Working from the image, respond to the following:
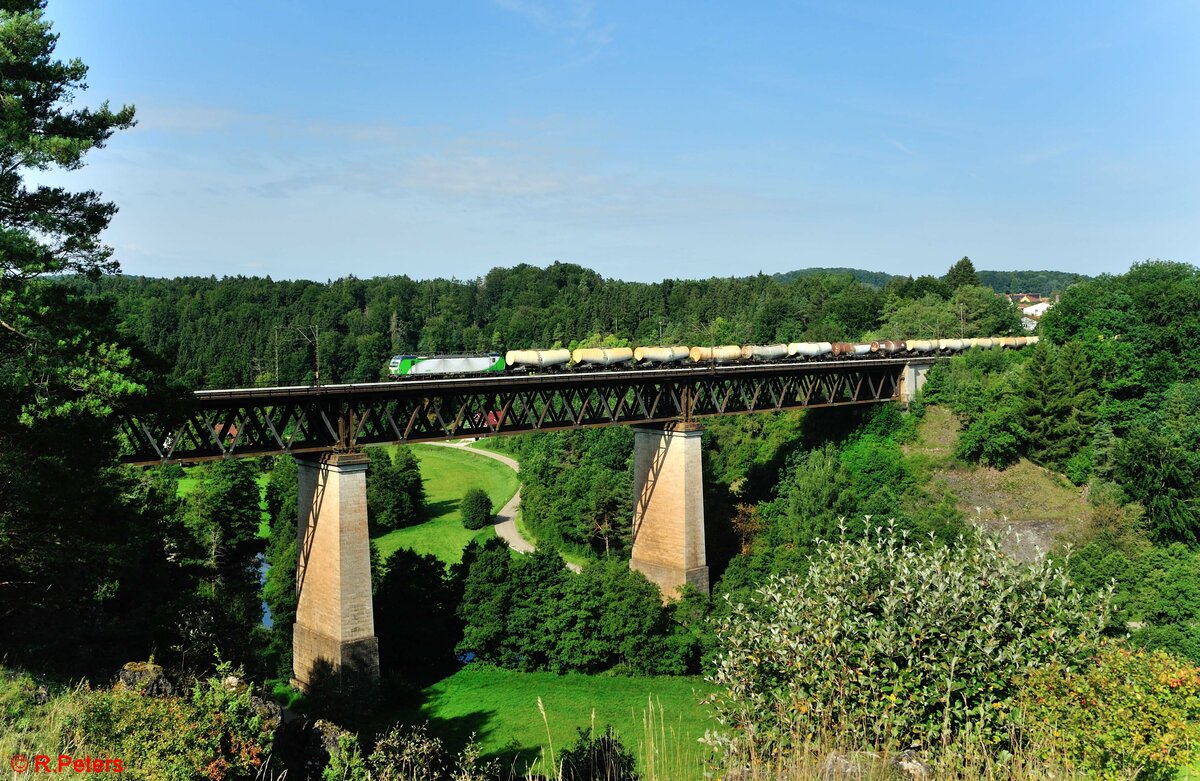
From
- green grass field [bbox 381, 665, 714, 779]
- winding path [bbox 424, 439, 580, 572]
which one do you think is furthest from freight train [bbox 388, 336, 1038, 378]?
winding path [bbox 424, 439, 580, 572]

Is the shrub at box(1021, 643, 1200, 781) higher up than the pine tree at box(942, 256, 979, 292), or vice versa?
the pine tree at box(942, 256, 979, 292)

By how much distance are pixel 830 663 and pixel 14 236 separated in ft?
57.4

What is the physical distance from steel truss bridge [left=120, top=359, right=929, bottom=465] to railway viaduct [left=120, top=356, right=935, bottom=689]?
3.2 inches

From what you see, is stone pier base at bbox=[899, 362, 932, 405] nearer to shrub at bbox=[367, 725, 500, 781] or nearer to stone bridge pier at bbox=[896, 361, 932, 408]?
stone bridge pier at bbox=[896, 361, 932, 408]

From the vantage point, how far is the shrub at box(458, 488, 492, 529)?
76062 millimetres

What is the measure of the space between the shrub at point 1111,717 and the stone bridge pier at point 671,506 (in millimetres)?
32055

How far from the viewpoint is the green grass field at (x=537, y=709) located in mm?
30516

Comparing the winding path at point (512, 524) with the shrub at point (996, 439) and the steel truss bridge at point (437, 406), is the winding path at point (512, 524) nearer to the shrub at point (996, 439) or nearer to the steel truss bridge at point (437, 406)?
the steel truss bridge at point (437, 406)

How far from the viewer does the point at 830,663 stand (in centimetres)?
1402

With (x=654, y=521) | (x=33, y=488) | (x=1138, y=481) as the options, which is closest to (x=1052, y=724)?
(x=33, y=488)

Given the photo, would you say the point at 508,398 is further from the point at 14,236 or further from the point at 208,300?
the point at 208,300

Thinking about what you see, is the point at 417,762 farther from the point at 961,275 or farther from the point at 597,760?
the point at 961,275

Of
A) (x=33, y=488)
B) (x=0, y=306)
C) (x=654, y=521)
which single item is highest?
(x=0, y=306)

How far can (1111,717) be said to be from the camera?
13.2 metres
